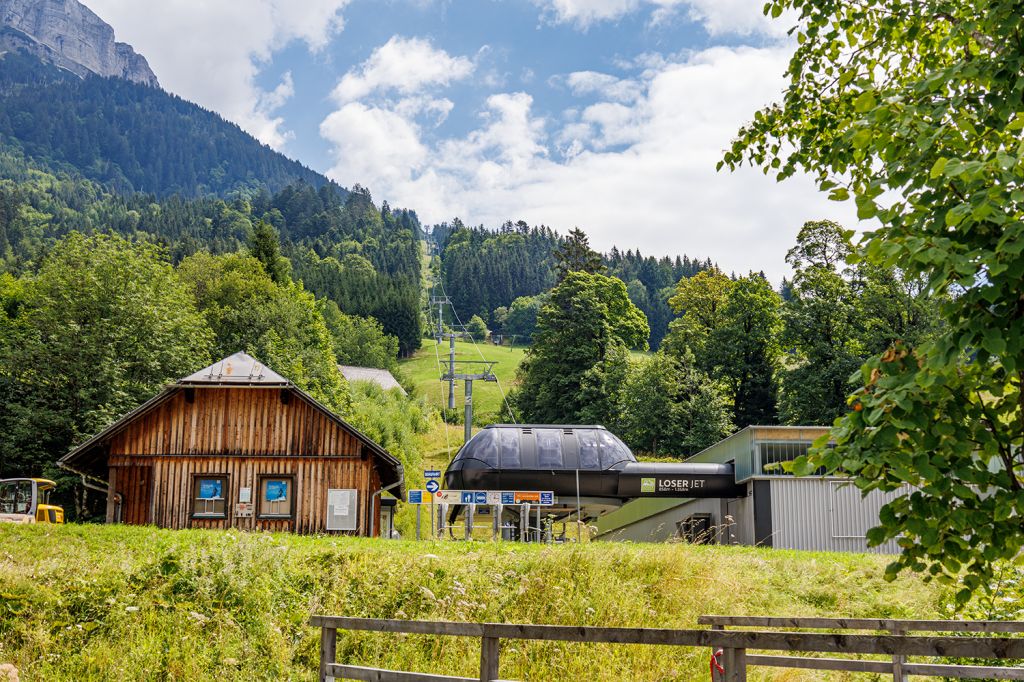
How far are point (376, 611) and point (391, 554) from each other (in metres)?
1.95

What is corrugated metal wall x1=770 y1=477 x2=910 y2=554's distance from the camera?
29.3m

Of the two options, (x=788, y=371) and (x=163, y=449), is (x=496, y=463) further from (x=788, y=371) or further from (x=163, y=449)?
(x=788, y=371)

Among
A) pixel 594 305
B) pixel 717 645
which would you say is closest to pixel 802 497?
pixel 717 645

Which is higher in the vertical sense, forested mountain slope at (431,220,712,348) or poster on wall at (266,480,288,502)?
forested mountain slope at (431,220,712,348)

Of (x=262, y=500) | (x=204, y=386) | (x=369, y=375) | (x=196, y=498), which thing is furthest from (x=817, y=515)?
(x=369, y=375)

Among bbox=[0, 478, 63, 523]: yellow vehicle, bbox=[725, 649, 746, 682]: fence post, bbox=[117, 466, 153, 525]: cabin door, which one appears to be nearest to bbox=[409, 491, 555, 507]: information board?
bbox=[117, 466, 153, 525]: cabin door

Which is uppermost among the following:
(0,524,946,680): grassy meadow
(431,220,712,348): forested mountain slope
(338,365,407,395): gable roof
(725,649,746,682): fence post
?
(431,220,712,348): forested mountain slope

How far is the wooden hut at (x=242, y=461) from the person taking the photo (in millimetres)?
30656

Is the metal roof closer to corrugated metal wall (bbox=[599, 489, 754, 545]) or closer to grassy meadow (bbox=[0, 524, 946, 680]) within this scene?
grassy meadow (bbox=[0, 524, 946, 680])

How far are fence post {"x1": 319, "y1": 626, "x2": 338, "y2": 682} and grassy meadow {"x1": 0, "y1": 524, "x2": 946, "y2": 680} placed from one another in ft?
14.4

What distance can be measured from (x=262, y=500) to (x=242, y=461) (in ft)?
4.68

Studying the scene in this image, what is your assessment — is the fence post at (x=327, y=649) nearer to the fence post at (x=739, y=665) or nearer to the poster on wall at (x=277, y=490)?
the fence post at (x=739, y=665)

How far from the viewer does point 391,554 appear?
672 inches

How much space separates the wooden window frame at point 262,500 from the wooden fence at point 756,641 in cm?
2278
